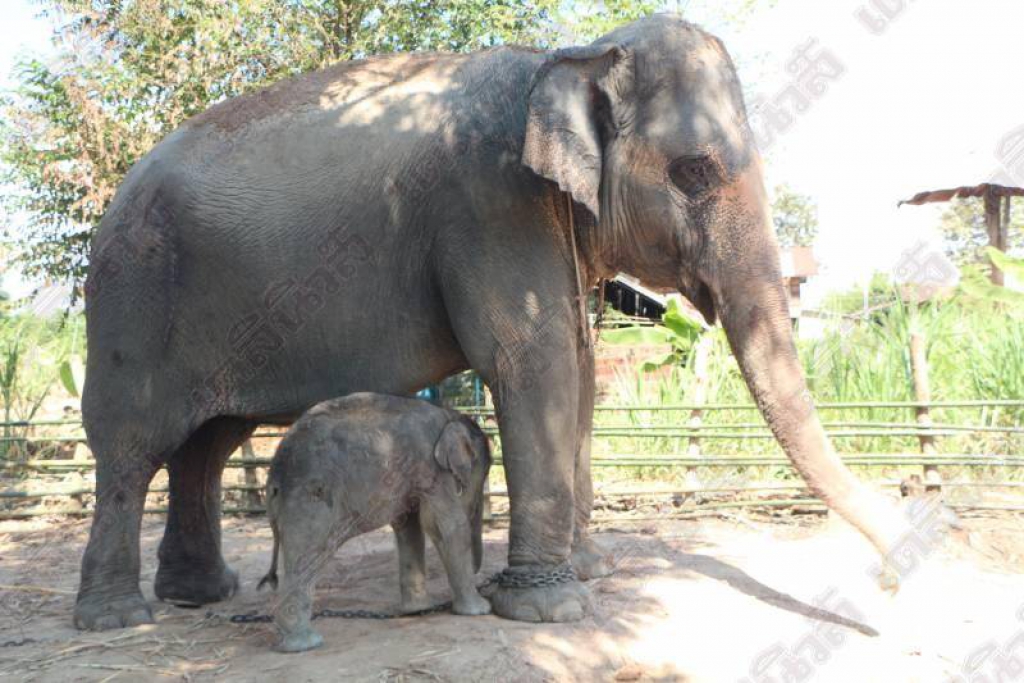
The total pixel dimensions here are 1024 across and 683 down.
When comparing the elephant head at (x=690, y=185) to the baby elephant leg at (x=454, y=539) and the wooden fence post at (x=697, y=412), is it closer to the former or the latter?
the baby elephant leg at (x=454, y=539)

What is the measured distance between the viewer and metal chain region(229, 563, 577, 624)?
4031mm

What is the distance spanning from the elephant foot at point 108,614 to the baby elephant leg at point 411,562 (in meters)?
1.18

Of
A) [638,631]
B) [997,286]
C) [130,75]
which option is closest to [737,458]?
[638,631]

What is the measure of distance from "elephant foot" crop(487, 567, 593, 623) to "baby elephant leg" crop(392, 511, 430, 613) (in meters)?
0.34

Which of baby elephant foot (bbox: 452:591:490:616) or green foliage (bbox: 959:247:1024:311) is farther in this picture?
green foliage (bbox: 959:247:1024:311)

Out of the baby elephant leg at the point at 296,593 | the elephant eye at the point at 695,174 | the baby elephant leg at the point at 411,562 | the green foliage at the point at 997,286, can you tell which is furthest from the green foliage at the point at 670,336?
the baby elephant leg at the point at 296,593

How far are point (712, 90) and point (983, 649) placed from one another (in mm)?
2661

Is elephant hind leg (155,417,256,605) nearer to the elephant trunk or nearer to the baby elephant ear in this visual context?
the baby elephant ear

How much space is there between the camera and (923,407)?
23.5 feet

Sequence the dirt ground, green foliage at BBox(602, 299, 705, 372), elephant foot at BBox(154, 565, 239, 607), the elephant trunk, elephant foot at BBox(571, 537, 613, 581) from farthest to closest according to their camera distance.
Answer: green foliage at BBox(602, 299, 705, 372) < elephant foot at BBox(571, 537, 613, 581) < elephant foot at BBox(154, 565, 239, 607) < the elephant trunk < the dirt ground

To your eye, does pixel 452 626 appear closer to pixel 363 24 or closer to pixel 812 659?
pixel 812 659

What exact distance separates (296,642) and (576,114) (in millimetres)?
2375

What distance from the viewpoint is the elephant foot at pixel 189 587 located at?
4742 mm

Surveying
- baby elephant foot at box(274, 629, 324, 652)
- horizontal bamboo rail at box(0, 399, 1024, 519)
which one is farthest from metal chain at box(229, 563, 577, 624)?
horizontal bamboo rail at box(0, 399, 1024, 519)
